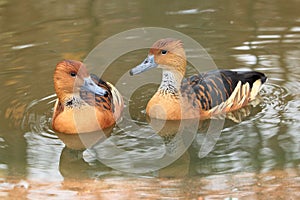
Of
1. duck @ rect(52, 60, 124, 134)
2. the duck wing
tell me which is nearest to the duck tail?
the duck wing

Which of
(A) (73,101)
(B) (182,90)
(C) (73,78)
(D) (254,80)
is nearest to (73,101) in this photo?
(A) (73,101)

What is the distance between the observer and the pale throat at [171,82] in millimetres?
8039

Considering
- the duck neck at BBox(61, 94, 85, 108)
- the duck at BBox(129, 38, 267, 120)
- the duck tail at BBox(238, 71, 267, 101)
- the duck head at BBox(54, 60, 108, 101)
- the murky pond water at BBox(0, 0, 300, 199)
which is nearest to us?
the murky pond water at BBox(0, 0, 300, 199)

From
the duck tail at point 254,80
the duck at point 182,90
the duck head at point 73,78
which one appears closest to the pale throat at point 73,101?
the duck head at point 73,78

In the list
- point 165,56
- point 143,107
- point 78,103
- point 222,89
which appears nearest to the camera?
point 78,103

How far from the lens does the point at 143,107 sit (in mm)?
8281

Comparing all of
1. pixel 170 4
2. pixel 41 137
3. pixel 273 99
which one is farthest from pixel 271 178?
pixel 170 4

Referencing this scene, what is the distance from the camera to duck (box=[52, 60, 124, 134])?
293 inches

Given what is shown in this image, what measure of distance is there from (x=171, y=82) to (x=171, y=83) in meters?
0.01

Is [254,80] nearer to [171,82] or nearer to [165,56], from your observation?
[171,82]

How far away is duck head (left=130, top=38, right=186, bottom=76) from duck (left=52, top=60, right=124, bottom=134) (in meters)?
0.59

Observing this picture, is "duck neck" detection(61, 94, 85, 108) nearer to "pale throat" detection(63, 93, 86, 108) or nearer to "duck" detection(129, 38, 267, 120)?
"pale throat" detection(63, 93, 86, 108)

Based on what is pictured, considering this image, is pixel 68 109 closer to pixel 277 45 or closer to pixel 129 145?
pixel 129 145

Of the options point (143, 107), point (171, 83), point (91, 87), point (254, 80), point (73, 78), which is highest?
point (73, 78)
